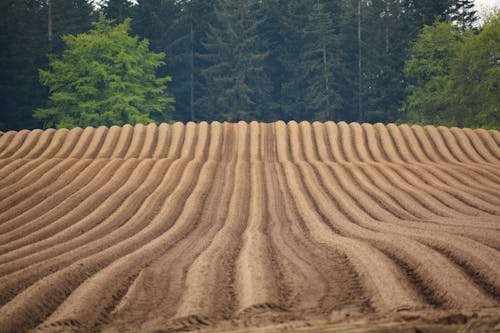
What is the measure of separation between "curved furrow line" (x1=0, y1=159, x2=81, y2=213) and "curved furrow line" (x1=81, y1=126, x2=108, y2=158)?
6.78 ft

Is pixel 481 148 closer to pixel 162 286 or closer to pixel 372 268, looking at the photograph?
pixel 372 268

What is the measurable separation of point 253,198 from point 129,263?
25.8 feet

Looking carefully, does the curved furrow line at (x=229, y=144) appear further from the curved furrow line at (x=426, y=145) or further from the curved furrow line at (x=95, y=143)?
the curved furrow line at (x=426, y=145)

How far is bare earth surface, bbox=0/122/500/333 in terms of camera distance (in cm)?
789

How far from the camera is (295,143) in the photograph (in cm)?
2612

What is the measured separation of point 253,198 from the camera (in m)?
18.5

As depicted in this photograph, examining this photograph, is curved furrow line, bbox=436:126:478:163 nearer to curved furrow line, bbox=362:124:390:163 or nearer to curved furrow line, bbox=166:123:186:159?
curved furrow line, bbox=362:124:390:163

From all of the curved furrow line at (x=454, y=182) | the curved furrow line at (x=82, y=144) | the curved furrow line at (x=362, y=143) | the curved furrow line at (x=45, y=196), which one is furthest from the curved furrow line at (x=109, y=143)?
the curved furrow line at (x=454, y=182)

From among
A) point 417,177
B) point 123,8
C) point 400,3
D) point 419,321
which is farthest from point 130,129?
point 400,3

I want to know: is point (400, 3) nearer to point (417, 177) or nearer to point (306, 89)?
point (306, 89)

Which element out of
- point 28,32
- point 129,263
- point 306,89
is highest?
point 28,32

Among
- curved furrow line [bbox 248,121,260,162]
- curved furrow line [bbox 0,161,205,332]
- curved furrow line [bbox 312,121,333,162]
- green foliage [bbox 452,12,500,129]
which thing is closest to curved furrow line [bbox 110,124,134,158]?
curved furrow line [bbox 248,121,260,162]

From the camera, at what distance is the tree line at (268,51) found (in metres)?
51.9

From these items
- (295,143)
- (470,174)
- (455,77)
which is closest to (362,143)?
(295,143)
